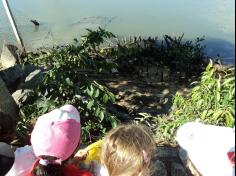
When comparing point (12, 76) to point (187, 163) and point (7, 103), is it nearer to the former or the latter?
point (7, 103)

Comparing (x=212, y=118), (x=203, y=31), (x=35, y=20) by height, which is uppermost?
(x=212, y=118)

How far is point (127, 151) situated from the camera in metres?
2.09

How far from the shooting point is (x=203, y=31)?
4.84m

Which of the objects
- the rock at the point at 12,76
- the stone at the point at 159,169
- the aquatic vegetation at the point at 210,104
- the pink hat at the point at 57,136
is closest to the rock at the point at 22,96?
the rock at the point at 12,76

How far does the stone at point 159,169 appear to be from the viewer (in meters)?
2.88

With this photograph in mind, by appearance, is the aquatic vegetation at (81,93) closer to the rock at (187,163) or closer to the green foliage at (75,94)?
the green foliage at (75,94)

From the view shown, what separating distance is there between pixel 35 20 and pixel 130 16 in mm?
1460

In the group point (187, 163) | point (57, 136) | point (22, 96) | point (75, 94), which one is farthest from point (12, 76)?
point (57, 136)

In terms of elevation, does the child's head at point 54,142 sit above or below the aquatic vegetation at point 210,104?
above

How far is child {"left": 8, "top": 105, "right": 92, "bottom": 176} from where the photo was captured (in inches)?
88.5

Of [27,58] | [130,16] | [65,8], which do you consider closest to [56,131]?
[27,58]

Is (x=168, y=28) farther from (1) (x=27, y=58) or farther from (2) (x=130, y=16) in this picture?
(1) (x=27, y=58)

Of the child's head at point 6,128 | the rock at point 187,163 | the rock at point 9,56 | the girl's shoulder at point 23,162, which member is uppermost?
the child's head at point 6,128

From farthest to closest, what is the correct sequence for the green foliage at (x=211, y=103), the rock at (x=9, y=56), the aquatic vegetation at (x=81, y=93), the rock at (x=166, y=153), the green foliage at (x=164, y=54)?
the rock at (x=9, y=56) → the green foliage at (x=164, y=54) → the aquatic vegetation at (x=81, y=93) → the rock at (x=166, y=153) → the green foliage at (x=211, y=103)
